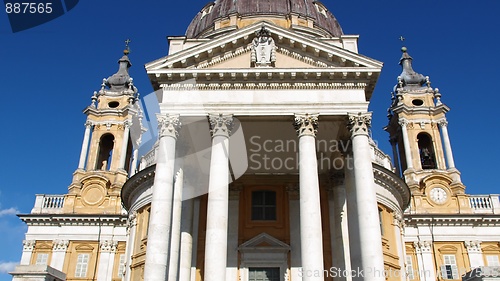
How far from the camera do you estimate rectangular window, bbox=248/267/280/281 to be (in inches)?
874

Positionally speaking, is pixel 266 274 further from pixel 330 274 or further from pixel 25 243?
pixel 25 243

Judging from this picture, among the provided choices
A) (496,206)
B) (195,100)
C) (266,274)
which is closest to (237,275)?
(266,274)

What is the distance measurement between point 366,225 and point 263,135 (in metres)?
7.18

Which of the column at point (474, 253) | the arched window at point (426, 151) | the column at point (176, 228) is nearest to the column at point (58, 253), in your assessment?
the column at point (176, 228)

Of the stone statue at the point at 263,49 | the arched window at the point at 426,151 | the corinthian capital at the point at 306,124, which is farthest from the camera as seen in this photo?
the arched window at the point at 426,151

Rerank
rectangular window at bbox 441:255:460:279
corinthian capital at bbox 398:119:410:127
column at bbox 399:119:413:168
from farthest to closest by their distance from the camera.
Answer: corinthian capital at bbox 398:119:410:127 → column at bbox 399:119:413:168 → rectangular window at bbox 441:255:460:279

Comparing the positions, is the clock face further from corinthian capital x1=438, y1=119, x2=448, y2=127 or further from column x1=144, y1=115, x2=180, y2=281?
column x1=144, y1=115, x2=180, y2=281

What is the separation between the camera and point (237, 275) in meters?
22.0

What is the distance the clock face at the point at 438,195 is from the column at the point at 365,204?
21.4 metres

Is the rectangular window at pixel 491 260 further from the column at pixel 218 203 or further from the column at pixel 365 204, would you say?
the column at pixel 218 203

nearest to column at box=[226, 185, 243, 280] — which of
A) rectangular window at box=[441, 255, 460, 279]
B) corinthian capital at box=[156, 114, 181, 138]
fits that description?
corinthian capital at box=[156, 114, 181, 138]

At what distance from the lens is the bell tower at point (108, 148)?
3891 centimetres

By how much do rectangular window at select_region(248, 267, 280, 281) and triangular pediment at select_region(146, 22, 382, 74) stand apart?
9.09 m

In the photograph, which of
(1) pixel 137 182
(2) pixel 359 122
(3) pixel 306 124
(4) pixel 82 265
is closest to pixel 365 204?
(2) pixel 359 122
